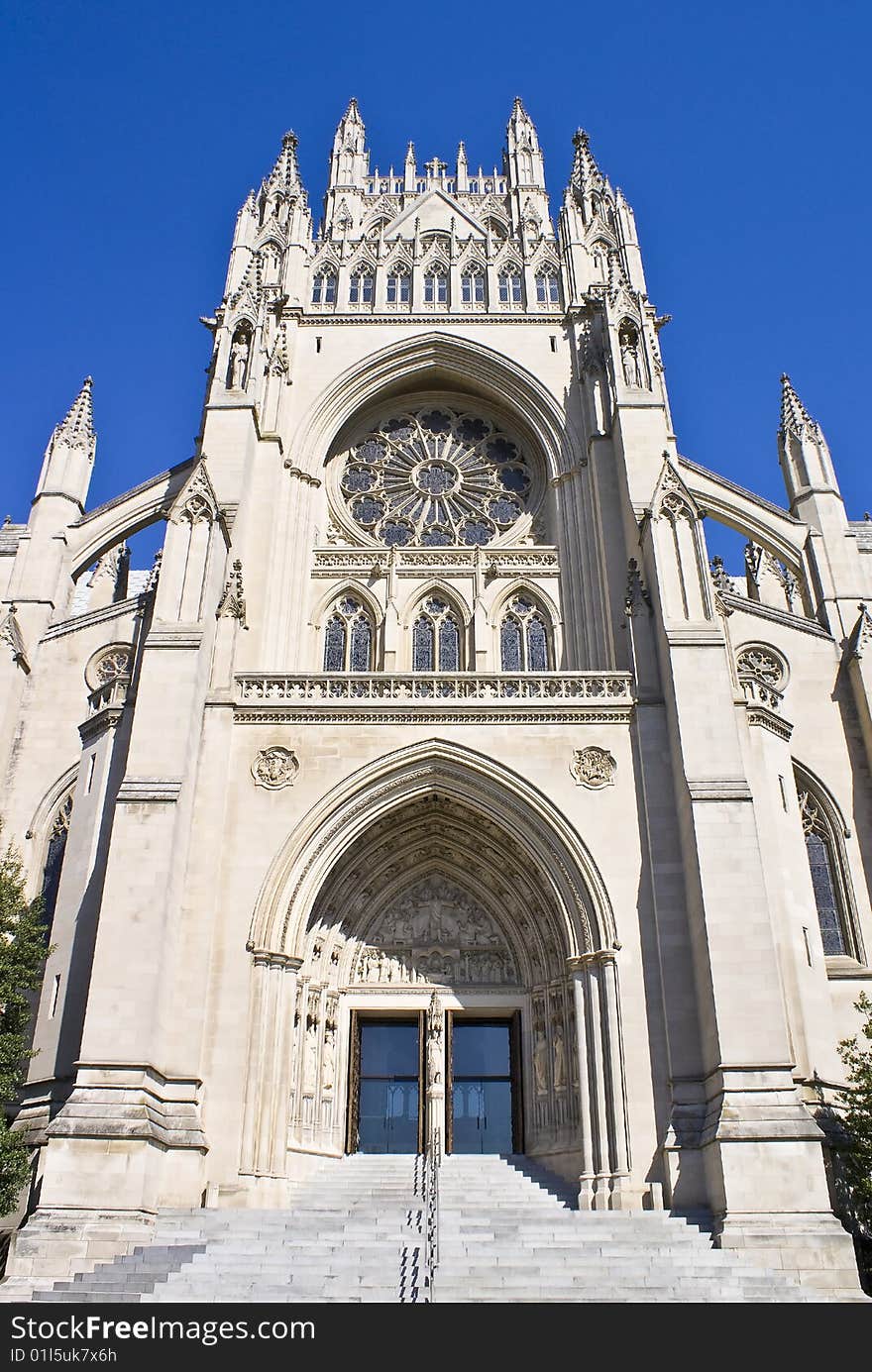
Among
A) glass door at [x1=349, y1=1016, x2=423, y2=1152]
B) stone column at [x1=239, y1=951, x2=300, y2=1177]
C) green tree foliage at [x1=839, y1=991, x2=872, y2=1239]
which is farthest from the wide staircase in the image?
green tree foliage at [x1=839, y1=991, x2=872, y2=1239]

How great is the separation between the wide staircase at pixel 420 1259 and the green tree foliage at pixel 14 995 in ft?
6.87

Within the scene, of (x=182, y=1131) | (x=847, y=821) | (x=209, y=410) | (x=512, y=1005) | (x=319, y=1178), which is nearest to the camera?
(x=182, y=1131)

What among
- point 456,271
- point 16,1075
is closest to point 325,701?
point 16,1075

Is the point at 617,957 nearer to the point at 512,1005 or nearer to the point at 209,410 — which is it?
the point at 512,1005

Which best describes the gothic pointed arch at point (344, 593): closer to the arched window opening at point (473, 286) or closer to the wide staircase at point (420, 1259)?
the arched window opening at point (473, 286)

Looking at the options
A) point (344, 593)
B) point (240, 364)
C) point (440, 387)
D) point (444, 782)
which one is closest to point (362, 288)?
point (440, 387)

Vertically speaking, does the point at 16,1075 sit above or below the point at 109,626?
below

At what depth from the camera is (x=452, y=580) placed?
75.3ft

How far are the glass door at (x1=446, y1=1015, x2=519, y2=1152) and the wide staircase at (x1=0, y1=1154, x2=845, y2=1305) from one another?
2.25 metres

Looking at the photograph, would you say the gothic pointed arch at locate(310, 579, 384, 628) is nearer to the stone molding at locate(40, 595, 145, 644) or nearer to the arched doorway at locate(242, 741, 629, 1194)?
the stone molding at locate(40, 595, 145, 644)
